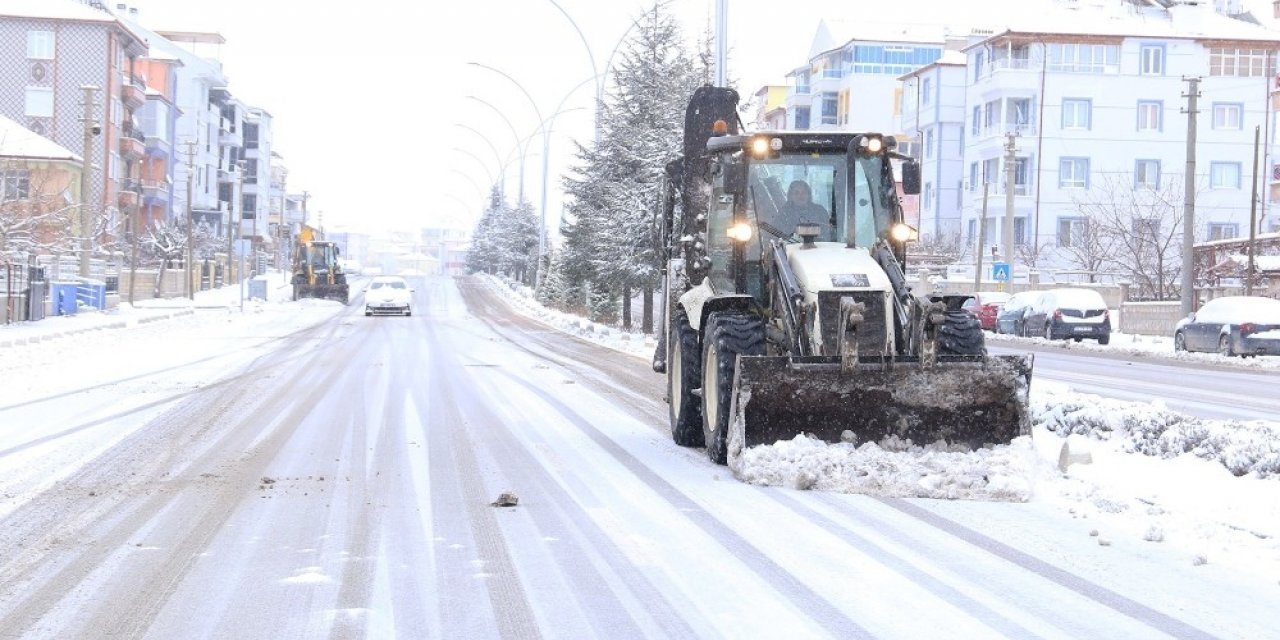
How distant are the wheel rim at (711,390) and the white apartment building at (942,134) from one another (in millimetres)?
69778

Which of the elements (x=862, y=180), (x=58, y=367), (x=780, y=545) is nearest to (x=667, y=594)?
(x=780, y=545)

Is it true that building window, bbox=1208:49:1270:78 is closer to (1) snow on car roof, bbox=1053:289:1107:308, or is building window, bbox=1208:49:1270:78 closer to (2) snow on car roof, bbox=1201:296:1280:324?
(1) snow on car roof, bbox=1053:289:1107:308

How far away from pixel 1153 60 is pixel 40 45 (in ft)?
185

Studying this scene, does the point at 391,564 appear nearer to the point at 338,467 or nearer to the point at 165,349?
the point at 338,467

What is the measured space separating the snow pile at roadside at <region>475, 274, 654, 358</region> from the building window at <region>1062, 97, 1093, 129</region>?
1112 inches

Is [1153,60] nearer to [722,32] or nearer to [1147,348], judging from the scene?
[1147,348]

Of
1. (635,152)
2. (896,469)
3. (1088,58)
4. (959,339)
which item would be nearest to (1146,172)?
(1088,58)

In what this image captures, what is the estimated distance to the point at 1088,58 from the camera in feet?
239

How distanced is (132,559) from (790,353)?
5327 mm

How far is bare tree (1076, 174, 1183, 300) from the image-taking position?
6153 cm

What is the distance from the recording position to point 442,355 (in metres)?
27.7

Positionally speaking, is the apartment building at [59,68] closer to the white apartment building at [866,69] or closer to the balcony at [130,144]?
the balcony at [130,144]

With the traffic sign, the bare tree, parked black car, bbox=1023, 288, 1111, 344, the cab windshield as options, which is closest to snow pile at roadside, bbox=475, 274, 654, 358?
parked black car, bbox=1023, 288, 1111, 344

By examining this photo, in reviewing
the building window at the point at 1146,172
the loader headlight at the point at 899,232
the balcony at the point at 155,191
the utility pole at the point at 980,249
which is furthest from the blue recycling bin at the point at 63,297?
the building window at the point at 1146,172
